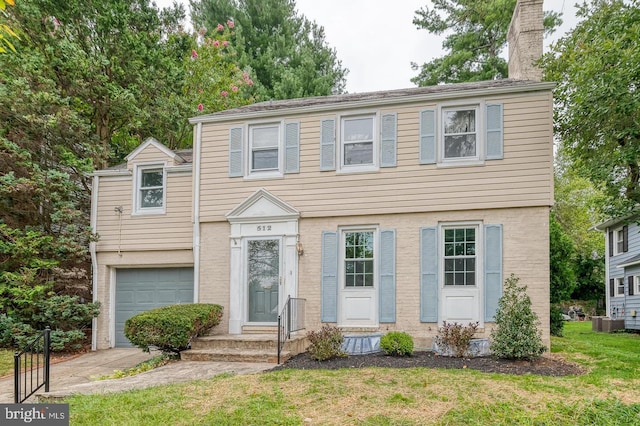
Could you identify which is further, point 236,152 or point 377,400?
point 236,152

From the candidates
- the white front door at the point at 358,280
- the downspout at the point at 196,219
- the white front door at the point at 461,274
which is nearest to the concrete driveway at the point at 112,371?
the downspout at the point at 196,219

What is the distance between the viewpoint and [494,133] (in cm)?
979

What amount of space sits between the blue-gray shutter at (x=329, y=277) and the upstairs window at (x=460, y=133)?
3054mm

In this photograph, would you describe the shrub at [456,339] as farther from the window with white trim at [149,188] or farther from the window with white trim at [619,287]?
the window with white trim at [619,287]

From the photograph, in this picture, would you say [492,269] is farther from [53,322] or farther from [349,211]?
[53,322]

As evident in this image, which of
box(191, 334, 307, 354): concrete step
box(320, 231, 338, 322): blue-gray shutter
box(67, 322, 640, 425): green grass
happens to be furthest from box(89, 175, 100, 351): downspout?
box(320, 231, 338, 322): blue-gray shutter

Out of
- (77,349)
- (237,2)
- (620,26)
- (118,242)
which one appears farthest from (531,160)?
(237,2)

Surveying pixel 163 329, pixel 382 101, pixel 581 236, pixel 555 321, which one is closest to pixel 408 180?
pixel 382 101

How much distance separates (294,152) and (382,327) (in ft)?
14.3

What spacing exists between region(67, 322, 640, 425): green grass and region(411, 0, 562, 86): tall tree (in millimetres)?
18403

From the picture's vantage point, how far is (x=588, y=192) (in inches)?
1244

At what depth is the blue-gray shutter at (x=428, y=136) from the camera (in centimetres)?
1012

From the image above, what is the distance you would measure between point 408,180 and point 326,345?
3915mm

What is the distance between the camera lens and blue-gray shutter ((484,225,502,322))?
9.46m
